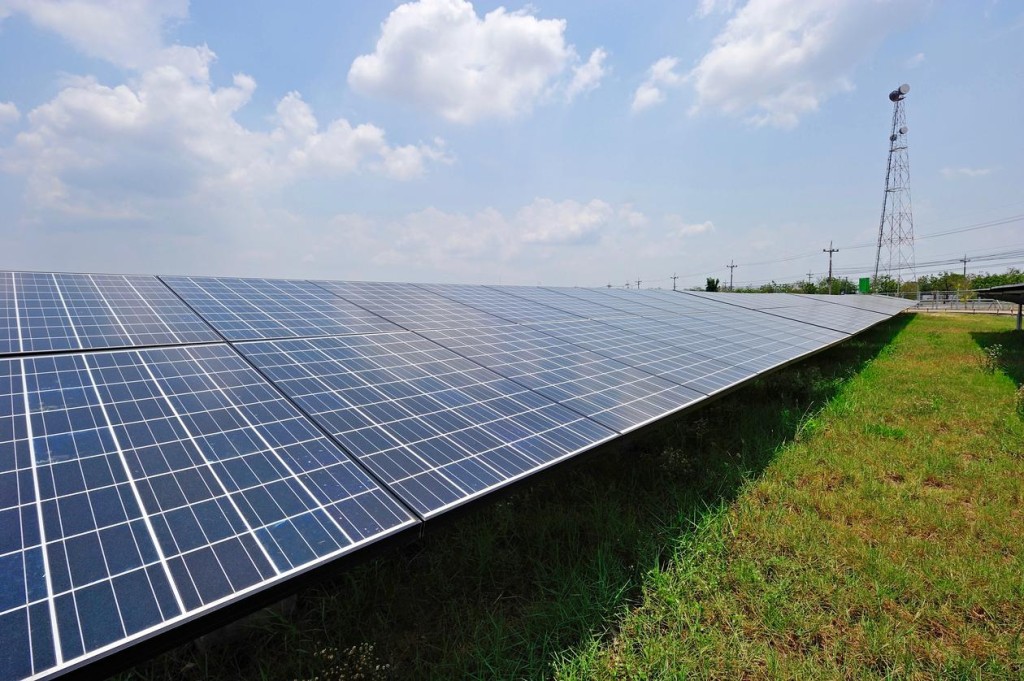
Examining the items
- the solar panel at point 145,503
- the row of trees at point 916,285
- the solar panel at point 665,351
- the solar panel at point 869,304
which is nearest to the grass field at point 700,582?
the solar panel at point 665,351

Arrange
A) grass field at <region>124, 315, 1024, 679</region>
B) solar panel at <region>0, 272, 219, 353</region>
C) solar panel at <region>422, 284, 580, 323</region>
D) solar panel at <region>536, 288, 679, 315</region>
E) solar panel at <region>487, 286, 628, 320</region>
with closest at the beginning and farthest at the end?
grass field at <region>124, 315, 1024, 679</region>
solar panel at <region>0, 272, 219, 353</region>
solar panel at <region>422, 284, 580, 323</region>
solar panel at <region>487, 286, 628, 320</region>
solar panel at <region>536, 288, 679, 315</region>

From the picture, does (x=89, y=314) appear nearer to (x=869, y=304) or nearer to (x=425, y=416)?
(x=425, y=416)

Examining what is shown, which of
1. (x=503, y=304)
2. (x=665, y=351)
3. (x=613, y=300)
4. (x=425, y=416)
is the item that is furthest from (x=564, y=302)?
(x=425, y=416)

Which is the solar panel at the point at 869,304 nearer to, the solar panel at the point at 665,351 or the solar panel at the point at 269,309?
the solar panel at the point at 665,351

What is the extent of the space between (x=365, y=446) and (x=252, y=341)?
2638 mm

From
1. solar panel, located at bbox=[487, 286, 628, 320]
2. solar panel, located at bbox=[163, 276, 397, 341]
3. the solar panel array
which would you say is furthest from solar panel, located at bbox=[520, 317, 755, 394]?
solar panel, located at bbox=[163, 276, 397, 341]

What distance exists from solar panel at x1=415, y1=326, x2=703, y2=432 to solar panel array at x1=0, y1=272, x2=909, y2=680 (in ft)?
0.11

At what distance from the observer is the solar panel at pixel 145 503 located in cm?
185

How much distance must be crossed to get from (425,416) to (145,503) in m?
1.88

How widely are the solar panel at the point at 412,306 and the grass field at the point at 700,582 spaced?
290cm

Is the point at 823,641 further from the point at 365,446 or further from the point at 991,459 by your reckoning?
the point at 991,459

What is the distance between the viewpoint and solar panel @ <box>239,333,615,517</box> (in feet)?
10.1

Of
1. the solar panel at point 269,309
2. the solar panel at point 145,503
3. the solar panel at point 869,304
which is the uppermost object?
the solar panel at point 269,309

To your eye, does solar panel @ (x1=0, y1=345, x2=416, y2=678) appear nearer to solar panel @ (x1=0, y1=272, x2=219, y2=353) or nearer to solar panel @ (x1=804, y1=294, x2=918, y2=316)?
solar panel @ (x1=0, y1=272, x2=219, y2=353)
